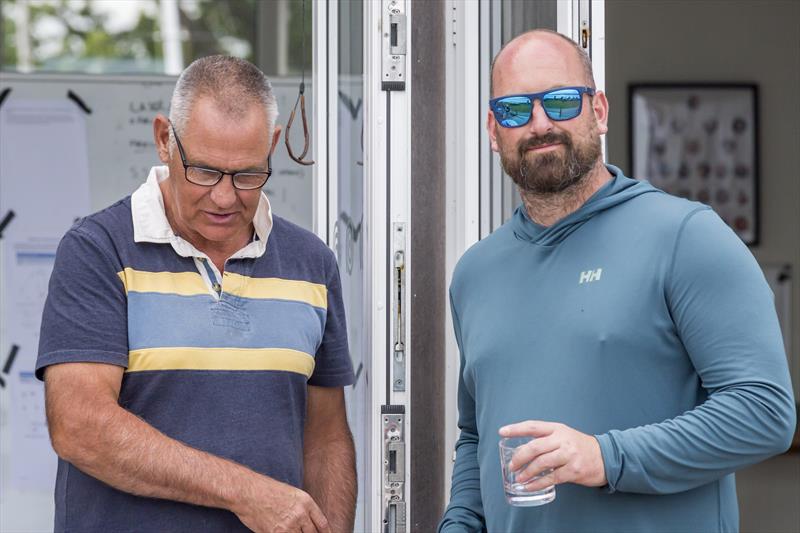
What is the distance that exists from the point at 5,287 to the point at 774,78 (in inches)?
135

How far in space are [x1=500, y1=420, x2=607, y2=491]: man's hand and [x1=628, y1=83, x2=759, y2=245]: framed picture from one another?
12.0 feet

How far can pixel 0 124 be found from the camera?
12.1 ft

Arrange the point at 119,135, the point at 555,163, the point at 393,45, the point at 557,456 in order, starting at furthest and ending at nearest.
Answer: the point at 119,135
the point at 393,45
the point at 555,163
the point at 557,456

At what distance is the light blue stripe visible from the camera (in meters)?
1.86

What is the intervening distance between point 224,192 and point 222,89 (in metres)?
0.19

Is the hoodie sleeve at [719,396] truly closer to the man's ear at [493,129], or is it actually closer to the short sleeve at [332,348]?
the man's ear at [493,129]

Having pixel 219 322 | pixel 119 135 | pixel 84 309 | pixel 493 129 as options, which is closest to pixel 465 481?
pixel 219 322

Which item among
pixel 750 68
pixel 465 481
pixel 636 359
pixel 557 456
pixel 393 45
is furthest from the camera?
pixel 750 68

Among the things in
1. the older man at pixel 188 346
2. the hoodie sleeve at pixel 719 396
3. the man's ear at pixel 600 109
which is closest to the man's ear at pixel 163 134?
the older man at pixel 188 346

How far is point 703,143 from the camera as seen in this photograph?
16.5ft

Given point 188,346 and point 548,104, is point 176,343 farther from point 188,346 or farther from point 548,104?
point 548,104

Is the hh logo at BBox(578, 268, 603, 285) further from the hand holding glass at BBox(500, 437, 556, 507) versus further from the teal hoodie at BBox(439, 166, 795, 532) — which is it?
the hand holding glass at BBox(500, 437, 556, 507)

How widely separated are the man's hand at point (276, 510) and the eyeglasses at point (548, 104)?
727 millimetres

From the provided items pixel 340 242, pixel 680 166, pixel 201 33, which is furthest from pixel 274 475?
pixel 201 33
